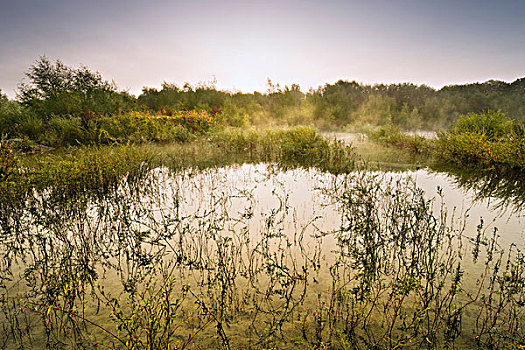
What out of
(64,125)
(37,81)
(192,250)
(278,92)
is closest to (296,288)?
(192,250)

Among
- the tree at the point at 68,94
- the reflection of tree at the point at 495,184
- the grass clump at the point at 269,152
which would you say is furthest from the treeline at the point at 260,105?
the reflection of tree at the point at 495,184

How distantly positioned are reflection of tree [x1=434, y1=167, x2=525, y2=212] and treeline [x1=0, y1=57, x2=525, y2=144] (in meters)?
8.69

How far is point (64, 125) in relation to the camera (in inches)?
432

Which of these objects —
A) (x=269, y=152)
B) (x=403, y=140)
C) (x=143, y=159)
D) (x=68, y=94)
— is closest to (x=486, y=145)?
(x=403, y=140)

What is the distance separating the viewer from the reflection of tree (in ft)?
14.1

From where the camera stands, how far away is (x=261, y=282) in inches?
93.4

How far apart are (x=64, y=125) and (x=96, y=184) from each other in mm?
8240

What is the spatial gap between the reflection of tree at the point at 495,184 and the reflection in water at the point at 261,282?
83cm

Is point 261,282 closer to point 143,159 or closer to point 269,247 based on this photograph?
point 269,247

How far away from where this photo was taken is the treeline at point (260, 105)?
12924 mm

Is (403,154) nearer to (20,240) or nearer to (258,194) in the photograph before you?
(258,194)

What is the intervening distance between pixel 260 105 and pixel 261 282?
2234cm

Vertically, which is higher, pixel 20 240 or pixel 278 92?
pixel 278 92

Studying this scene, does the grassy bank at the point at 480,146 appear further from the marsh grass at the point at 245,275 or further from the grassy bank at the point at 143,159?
the marsh grass at the point at 245,275
